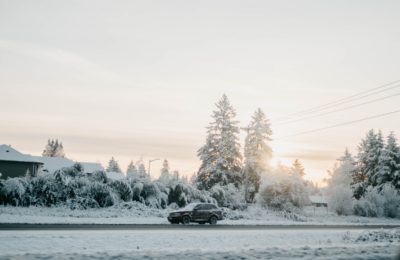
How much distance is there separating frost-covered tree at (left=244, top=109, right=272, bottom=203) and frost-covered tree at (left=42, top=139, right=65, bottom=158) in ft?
278

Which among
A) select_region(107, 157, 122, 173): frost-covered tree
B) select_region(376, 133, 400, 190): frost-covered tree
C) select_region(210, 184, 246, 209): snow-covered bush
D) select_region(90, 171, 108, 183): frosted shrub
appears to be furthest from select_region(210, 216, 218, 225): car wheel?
select_region(107, 157, 122, 173): frost-covered tree

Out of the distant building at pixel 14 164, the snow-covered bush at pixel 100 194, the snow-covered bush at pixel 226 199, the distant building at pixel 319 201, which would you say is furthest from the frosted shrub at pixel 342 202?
the distant building at pixel 319 201

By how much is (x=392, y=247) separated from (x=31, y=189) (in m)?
29.0

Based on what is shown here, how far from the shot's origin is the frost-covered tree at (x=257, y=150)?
215ft

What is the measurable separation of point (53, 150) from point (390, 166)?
109 m

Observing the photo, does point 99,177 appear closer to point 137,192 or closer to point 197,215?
point 137,192

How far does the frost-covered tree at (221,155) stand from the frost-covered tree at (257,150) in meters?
2.92

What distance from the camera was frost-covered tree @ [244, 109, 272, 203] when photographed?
65.6 metres

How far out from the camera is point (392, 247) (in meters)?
16.6

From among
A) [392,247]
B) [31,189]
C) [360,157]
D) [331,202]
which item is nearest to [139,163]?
[360,157]

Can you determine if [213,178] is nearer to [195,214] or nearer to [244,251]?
[195,214]

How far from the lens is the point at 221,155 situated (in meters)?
64.1

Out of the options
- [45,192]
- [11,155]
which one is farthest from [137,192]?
[11,155]

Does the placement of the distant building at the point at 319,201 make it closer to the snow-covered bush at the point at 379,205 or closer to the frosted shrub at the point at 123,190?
the snow-covered bush at the point at 379,205
